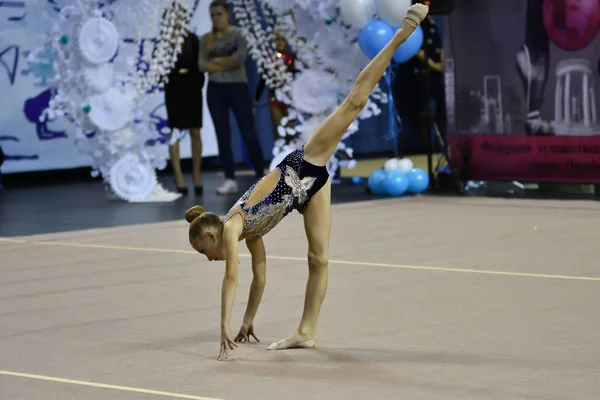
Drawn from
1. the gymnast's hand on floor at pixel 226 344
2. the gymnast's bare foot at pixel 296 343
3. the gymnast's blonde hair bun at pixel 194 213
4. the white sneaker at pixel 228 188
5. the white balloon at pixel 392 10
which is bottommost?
the white sneaker at pixel 228 188

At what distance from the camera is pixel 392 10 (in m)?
11.3

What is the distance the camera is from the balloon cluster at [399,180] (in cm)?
1213

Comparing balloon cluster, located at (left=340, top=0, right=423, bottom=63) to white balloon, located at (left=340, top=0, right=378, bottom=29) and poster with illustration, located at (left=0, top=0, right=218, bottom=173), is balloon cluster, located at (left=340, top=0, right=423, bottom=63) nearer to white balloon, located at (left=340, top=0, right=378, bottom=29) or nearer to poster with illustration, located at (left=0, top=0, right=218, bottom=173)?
white balloon, located at (left=340, top=0, right=378, bottom=29)

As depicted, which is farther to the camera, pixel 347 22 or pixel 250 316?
pixel 347 22

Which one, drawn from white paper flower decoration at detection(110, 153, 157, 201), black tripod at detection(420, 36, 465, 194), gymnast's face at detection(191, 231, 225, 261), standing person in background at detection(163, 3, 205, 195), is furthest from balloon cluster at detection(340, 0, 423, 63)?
gymnast's face at detection(191, 231, 225, 261)

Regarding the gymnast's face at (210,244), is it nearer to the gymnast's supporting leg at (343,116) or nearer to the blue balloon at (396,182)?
the gymnast's supporting leg at (343,116)

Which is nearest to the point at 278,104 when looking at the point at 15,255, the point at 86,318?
the point at 15,255

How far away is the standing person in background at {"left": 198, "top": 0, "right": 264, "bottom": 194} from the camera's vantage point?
12430 millimetres

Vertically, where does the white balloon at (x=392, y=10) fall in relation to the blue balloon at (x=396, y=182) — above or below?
above

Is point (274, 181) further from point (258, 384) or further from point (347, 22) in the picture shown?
point (347, 22)

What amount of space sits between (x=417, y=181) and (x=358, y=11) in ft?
6.30

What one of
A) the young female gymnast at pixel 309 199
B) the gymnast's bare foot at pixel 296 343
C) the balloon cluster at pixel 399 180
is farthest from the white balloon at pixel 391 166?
the gymnast's bare foot at pixel 296 343

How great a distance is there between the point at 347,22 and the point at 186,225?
297cm

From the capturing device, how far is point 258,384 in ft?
15.2
